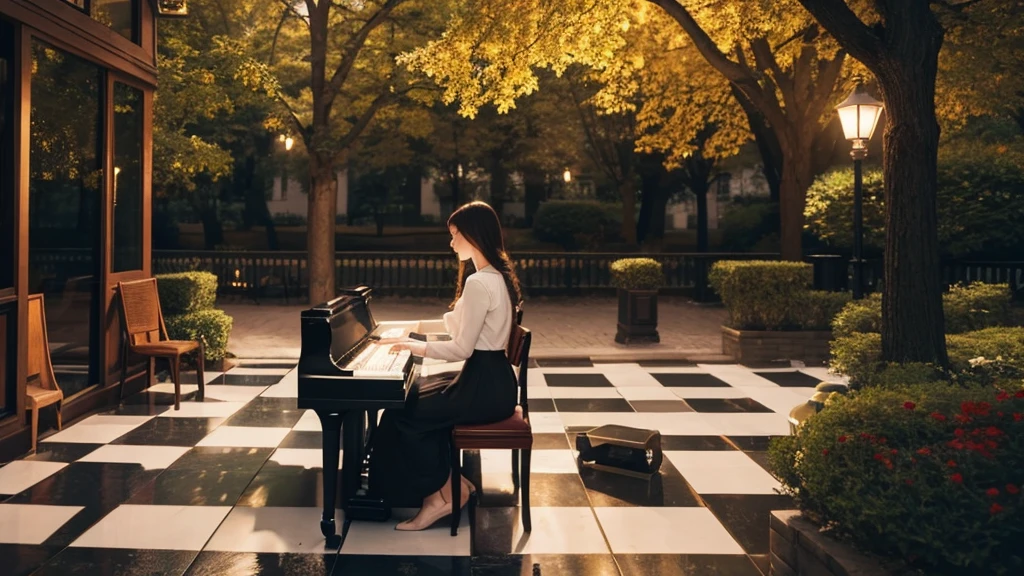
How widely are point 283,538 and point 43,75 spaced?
4741 mm

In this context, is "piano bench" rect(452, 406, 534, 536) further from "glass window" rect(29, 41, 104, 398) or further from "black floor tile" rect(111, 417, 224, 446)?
"glass window" rect(29, 41, 104, 398)

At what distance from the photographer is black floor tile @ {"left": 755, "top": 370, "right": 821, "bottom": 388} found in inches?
395

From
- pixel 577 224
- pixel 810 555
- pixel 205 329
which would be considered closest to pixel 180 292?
pixel 205 329

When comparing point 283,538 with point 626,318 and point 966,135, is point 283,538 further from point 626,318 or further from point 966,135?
point 966,135

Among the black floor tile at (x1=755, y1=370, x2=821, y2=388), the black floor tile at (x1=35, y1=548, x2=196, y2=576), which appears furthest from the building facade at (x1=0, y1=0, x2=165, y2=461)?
the black floor tile at (x1=755, y1=370, x2=821, y2=388)

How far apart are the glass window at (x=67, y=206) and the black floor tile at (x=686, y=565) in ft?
18.2

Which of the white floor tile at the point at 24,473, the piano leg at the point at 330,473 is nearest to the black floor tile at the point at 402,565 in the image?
the piano leg at the point at 330,473

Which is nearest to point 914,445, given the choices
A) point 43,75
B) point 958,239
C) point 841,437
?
point 841,437

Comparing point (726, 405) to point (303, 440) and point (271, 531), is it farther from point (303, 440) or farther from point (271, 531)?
point (271, 531)

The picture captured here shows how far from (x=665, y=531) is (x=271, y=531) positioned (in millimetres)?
2201

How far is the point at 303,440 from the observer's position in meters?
7.08

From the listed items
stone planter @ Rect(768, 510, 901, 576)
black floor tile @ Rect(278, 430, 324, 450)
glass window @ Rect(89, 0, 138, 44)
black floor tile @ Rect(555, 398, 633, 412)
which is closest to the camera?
stone planter @ Rect(768, 510, 901, 576)

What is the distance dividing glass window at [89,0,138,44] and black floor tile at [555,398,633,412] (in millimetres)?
5613

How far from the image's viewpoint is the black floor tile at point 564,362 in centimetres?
1143
